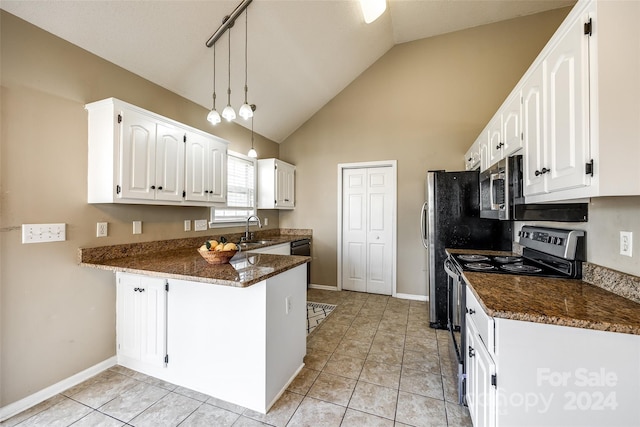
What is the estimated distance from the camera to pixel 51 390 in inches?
73.5

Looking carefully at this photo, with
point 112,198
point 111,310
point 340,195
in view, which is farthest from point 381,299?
point 112,198

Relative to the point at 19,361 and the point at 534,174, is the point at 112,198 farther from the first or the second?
the point at 534,174

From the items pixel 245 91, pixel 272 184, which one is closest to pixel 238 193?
pixel 272 184

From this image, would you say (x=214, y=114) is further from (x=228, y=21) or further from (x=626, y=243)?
(x=626, y=243)

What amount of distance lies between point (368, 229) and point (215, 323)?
9.67ft

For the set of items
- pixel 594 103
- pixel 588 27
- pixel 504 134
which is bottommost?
pixel 594 103

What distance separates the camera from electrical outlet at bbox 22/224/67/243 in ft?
5.80

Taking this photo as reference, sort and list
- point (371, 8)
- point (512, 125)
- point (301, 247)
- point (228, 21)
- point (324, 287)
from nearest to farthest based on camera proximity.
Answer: point (512, 125) → point (228, 21) → point (371, 8) → point (301, 247) → point (324, 287)

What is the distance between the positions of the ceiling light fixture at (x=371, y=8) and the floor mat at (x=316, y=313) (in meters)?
3.62

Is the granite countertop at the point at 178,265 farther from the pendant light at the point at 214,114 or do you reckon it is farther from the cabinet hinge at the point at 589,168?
the cabinet hinge at the point at 589,168

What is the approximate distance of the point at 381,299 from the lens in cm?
395

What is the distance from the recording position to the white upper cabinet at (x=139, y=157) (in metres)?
2.00

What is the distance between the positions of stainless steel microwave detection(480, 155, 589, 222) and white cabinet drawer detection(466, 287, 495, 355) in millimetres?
660

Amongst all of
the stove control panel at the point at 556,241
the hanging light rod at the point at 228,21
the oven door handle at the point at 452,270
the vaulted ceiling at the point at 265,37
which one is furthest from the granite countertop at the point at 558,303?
the vaulted ceiling at the point at 265,37
